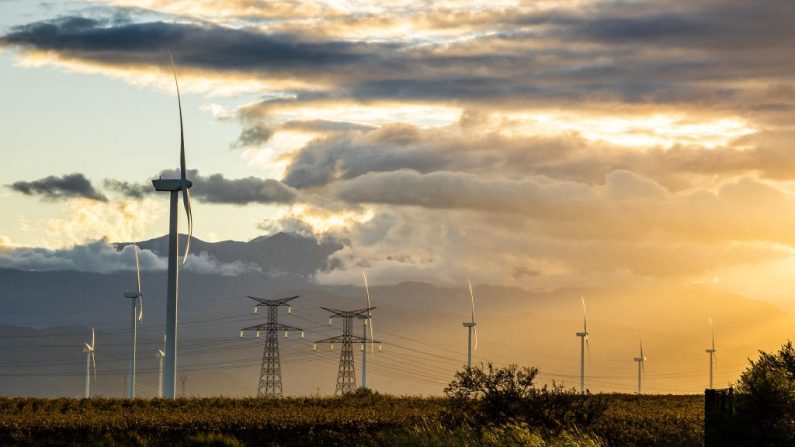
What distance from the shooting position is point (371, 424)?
64875 mm

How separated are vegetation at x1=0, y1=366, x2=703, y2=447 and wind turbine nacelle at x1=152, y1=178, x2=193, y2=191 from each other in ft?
97.2

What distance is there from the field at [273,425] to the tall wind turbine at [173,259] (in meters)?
6.20

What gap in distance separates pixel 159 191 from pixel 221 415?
3893cm

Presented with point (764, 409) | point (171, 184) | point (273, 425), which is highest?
point (171, 184)

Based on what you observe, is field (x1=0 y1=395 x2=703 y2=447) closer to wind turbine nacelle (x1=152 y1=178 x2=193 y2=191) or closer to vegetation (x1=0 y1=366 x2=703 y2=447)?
vegetation (x1=0 y1=366 x2=703 y2=447)

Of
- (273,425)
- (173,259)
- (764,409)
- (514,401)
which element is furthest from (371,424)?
(173,259)

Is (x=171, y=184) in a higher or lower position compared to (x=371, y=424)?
higher

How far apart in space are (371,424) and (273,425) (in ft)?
16.8

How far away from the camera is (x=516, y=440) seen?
5372cm

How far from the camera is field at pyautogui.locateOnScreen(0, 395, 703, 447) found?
183 feet

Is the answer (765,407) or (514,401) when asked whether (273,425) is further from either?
(765,407)

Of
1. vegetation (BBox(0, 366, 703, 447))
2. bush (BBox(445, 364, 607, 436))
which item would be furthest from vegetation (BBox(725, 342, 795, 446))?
bush (BBox(445, 364, 607, 436))

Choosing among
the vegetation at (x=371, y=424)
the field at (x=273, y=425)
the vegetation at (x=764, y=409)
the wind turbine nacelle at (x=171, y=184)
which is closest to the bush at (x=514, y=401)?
the vegetation at (x=371, y=424)

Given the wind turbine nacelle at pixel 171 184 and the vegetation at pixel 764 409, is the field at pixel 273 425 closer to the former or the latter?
the vegetation at pixel 764 409
